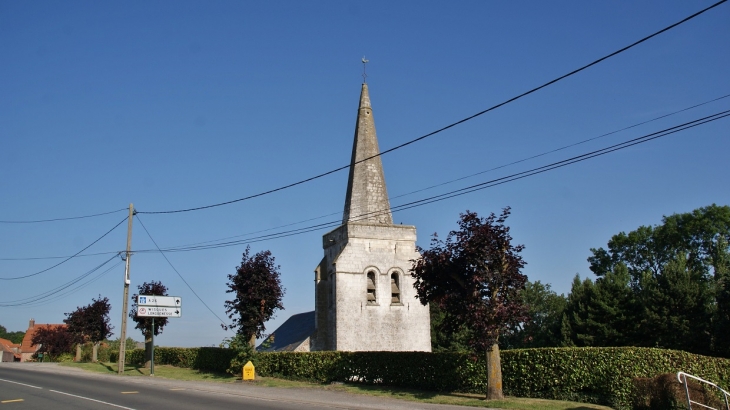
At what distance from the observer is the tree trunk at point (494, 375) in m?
18.6

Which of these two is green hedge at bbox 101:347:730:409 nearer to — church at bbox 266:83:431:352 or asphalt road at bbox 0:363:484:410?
asphalt road at bbox 0:363:484:410

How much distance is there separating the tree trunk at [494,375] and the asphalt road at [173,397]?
177 cm

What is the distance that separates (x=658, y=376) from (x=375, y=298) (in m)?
18.2

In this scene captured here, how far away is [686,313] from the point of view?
37.0m

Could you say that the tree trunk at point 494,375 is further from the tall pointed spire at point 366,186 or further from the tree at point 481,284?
the tall pointed spire at point 366,186

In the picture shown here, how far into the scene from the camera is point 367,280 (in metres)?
33.1

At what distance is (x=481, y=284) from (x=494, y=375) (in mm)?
2766

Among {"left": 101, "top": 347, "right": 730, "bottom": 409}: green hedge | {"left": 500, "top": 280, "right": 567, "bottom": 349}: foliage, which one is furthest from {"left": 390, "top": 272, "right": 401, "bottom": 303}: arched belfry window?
{"left": 500, "top": 280, "right": 567, "bottom": 349}: foliage

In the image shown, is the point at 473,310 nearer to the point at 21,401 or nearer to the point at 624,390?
the point at 624,390

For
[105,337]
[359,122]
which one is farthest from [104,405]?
[105,337]

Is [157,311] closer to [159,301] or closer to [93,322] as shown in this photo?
[159,301]

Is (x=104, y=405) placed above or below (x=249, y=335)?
below

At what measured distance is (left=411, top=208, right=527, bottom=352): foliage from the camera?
18750 mm

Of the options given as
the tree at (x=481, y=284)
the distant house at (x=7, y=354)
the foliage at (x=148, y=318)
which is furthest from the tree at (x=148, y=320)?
the distant house at (x=7, y=354)
